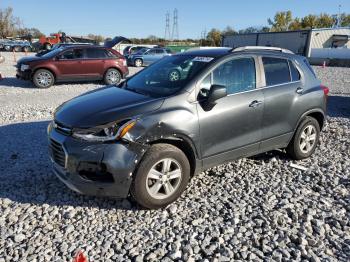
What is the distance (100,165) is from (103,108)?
0.70m

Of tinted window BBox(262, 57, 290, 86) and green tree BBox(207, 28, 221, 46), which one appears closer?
tinted window BBox(262, 57, 290, 86)

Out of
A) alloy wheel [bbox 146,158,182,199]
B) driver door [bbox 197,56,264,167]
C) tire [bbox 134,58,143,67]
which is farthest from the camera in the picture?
tire [bbox 134,58,143,67]

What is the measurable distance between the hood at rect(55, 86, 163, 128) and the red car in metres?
9.21

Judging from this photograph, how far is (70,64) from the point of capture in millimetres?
12844

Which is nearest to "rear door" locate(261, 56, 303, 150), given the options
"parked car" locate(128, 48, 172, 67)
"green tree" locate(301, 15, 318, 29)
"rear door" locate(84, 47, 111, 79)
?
"rear door" locate(84, 47, 111, 79)

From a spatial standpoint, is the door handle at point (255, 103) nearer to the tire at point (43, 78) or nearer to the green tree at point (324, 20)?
the tire at point (43, 78)

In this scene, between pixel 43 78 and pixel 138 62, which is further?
pixel 138 62

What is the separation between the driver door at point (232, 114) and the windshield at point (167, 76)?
26 cm

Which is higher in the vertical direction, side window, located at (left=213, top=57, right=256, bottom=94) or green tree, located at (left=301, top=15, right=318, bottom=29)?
green tree, located at (left=301, top=15, right=318, bottom=29)

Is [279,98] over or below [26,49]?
over

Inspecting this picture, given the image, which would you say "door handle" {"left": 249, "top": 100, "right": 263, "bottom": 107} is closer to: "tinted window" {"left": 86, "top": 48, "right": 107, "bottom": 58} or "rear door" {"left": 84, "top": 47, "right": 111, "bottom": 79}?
"rear door" {"left": 84, "top": 47, "right": 111, "bottom": 79}

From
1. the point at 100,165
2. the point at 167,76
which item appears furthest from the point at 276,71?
the point at 100,165

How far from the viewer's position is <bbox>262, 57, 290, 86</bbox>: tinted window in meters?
4.63

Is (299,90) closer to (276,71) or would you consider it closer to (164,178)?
(276,71)
